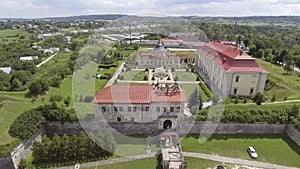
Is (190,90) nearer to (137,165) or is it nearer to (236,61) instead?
(236,61)

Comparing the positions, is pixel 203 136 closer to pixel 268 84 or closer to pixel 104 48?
pixel 268 84

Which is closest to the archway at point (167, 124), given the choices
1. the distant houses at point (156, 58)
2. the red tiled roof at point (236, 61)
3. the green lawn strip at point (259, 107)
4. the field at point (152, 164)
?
the field at point (152, 164)

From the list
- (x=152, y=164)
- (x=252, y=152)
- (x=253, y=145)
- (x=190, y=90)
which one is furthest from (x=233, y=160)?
(x=190, y=90)

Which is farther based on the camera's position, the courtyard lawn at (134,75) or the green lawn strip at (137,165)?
the courtyard lawn at (134,75)

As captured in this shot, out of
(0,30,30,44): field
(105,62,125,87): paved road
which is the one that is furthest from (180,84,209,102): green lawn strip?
(0,30,30,44): field

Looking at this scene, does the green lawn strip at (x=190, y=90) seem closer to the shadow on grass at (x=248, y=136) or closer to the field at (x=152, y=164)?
the shadow on grass at (x=248, y=136)

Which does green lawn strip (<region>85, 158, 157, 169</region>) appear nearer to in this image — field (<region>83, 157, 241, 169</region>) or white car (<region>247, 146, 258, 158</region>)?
field (<region>83, 157, 241, 169</region>)

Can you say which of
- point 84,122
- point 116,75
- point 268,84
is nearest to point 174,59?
point 116,75
